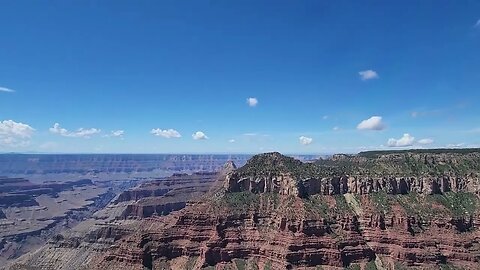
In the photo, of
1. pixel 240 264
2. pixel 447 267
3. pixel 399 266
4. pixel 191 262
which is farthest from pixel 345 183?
pixel 191 262

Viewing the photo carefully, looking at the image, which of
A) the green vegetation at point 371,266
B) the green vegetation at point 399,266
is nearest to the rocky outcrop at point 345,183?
the green vegetation at point 371,266

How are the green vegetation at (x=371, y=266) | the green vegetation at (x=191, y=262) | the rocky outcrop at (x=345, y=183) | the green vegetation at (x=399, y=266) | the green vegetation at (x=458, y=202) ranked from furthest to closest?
the rocky outcrop at (x=345, y=183)
the green vegetation at (x=458, y=202)
the green vegetation at (x=191, y=262)
the green vegetation at (x=371, y=266)
the green vegetation at (x=399, y=266)

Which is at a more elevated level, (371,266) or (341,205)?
(341,205)

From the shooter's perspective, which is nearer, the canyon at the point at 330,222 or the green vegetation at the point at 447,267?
the green vegetation at the point at 447,267

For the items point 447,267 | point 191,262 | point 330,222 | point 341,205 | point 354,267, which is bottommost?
point 191,262

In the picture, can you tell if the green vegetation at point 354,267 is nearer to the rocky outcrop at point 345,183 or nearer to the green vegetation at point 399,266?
the green vegetation at point 399,266

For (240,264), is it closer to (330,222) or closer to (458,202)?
(330,222)

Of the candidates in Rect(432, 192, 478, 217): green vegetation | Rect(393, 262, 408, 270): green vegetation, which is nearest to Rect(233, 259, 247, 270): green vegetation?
Rect(393, 262, 408, 270): green vegetation
